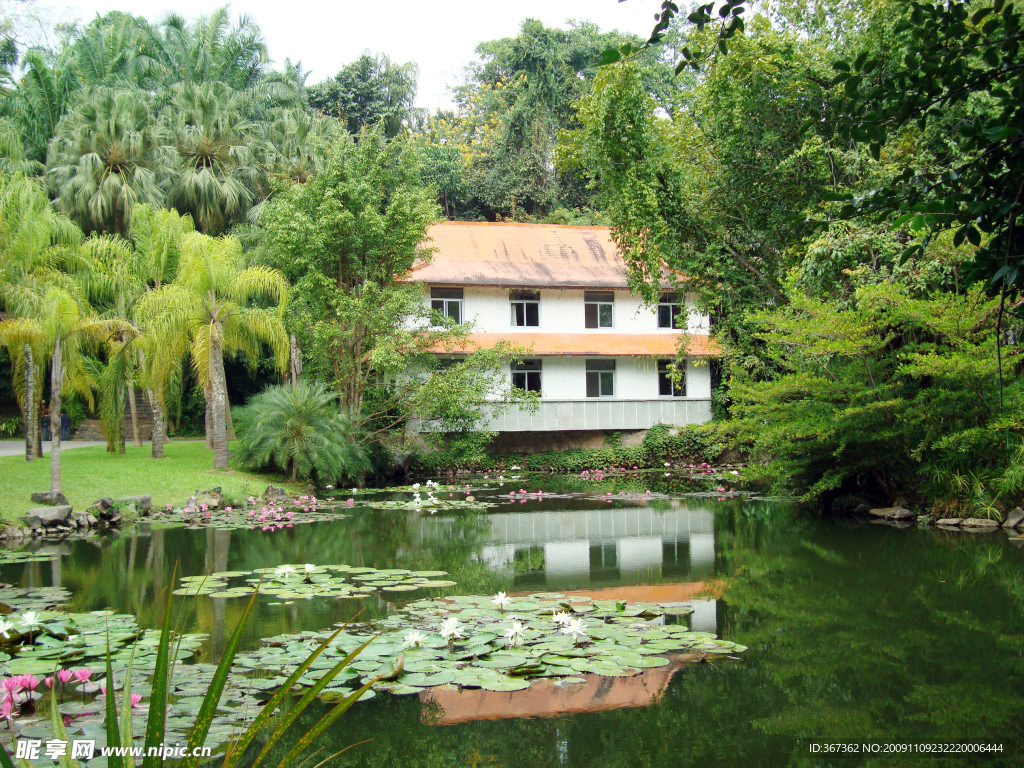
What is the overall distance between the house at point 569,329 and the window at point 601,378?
3 centimetres

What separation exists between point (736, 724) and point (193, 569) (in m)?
6.93

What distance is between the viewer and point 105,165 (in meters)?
28.0

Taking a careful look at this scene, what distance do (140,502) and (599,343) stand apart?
633 inches

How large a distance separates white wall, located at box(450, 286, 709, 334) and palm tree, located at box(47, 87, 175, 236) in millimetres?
11564

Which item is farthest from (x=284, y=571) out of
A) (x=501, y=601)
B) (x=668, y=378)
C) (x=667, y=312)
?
(x=667, y=312)

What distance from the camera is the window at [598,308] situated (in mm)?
27406

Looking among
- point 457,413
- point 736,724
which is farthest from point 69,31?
point 736,724

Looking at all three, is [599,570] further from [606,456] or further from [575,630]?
[606,456]

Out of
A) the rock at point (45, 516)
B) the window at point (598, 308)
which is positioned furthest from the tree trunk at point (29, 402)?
the window at point (598, 308)

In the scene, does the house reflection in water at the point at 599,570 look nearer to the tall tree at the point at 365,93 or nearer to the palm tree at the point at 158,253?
the palm tree at the point at 158,253

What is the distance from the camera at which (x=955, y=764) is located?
3.99m

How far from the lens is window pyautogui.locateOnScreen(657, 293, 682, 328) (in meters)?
28.0

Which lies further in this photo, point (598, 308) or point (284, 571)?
point (598, 308)

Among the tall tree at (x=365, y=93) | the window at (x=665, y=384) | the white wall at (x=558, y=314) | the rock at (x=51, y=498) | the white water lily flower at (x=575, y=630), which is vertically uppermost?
the tall tree at (x=365, y=93)
